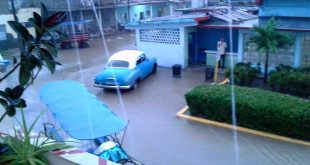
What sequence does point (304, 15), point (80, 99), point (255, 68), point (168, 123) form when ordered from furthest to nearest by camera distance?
point (255, 68), point (304, 15), point (168, 123), point (80, 99)

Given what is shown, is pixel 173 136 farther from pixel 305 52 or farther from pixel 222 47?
pixel 222 47

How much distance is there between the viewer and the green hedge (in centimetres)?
980

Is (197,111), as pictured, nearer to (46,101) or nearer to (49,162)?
(46,101)

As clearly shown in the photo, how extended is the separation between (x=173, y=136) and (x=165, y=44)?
9026mm

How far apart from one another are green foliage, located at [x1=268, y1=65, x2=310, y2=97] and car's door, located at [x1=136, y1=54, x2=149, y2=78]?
5669mm

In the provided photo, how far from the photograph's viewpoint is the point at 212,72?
1633 centimetres

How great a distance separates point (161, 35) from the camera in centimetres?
1897

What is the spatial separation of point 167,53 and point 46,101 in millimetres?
10669

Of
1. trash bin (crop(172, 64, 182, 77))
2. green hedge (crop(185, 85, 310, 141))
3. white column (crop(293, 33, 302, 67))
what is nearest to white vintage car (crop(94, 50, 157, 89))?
trash bin (crop(172, 64, 182, 77))

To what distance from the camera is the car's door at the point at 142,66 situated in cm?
1634

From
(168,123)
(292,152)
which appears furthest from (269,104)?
(168,123)

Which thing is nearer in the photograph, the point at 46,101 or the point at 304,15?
the point at 46,101

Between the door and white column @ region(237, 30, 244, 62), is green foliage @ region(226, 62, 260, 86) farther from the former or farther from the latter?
the door

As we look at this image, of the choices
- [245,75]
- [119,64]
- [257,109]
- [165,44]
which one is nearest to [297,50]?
[245,75]
